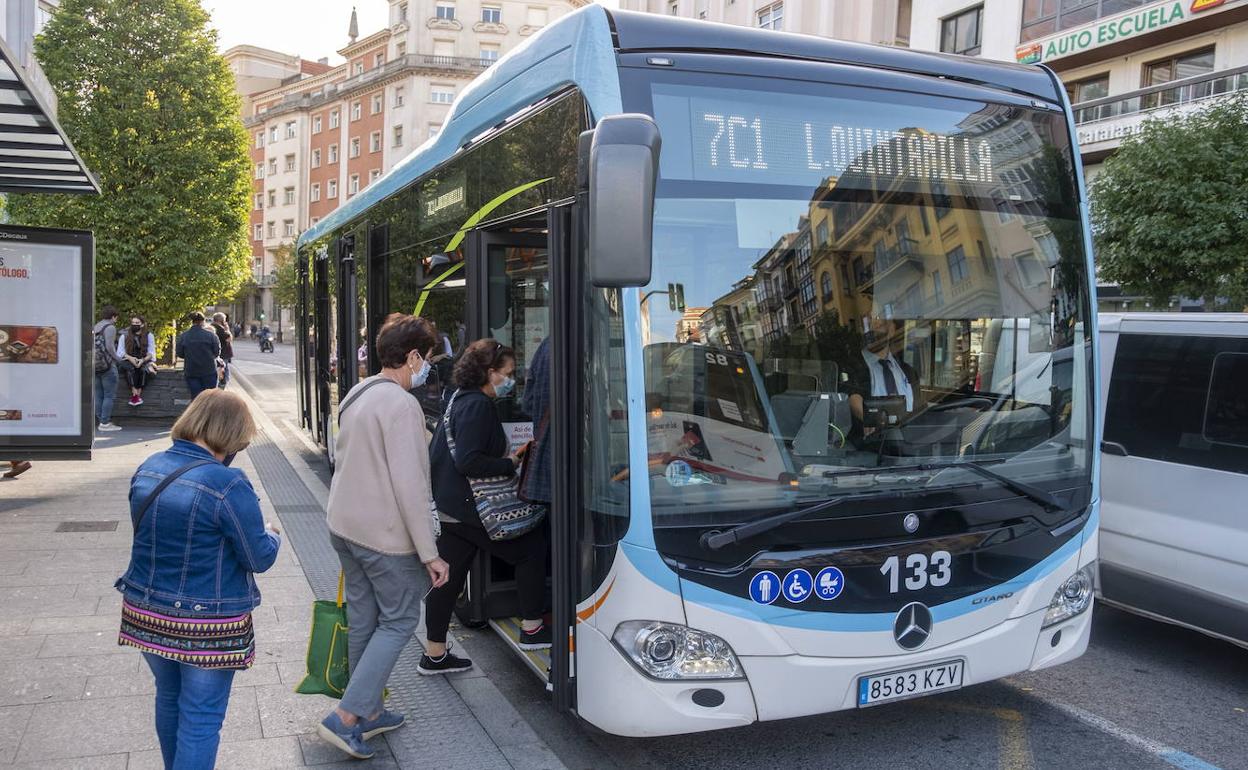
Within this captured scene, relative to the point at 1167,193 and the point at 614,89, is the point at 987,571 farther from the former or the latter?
the point at 1167,193

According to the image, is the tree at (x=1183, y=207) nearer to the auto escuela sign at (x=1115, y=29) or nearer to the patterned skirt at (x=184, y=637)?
the auto escuela sign at (x=1115, y=29)

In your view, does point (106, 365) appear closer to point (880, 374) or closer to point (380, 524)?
point (380, 524)

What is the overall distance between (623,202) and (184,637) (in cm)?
204

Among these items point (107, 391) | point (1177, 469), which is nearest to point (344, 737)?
point (1177, 469)

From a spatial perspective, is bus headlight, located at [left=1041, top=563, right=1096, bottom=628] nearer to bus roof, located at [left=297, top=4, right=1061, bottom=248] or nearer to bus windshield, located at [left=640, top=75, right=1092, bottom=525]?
bus windshield, located at [left=640, top=75, right=1092, bottom=525]

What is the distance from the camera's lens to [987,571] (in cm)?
411

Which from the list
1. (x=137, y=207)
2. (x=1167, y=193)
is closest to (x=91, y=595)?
(x=137, y=207)

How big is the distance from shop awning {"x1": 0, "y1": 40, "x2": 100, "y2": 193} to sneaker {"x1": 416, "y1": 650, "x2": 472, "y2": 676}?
4.30 metres

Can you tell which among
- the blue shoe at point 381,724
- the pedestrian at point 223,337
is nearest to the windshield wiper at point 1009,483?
the blue shoe at point 381,724

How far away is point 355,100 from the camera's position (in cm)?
7262

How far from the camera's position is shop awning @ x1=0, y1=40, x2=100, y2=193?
6652 millimetres

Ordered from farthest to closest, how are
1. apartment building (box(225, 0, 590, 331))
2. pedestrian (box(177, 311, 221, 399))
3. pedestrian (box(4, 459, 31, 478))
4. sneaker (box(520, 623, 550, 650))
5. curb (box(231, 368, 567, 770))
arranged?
1. apartment building (box(225, 0, 590, 331))
2. pedestrian (box(177, 311, 221, 399))
3. pedestrian (box(4, 459, 31, 478))
4. sneaker (box(520, 623, 550, 650))
5. curb (box(231, 368, 567, 770))

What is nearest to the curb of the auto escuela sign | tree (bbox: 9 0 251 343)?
tree (bbox: 9 0 251 343)

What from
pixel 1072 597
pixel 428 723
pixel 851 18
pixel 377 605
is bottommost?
pixel 428 723
